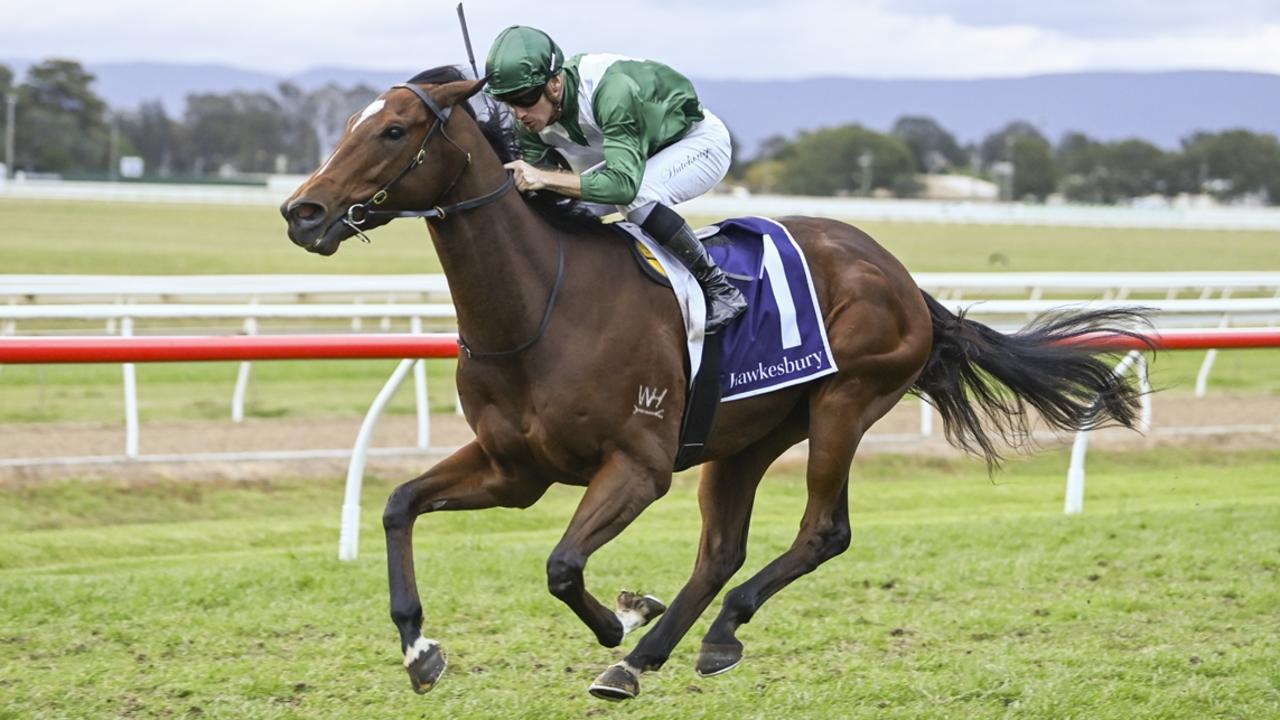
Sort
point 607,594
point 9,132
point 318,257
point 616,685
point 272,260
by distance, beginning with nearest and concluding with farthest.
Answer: point 616,685 < point 607,594 < point 272,260 < point 318,257 < point 9,132

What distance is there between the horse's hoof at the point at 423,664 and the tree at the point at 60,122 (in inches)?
2768

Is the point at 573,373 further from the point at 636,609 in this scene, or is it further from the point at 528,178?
the point at 636,609

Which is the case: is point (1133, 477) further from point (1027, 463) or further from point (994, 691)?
point (994, 691)

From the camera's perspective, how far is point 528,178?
3828 mm

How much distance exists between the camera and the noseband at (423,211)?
3.47 m

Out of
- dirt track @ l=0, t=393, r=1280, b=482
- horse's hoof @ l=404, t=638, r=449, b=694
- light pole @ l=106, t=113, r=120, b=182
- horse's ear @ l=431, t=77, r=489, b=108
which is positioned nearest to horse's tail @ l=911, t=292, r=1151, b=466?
horse's ear @ l=431, t=77, r=489, b=108

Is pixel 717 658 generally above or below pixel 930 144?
below

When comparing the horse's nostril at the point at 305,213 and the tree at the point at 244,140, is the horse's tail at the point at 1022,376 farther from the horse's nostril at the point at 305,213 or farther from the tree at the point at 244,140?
the tree at the point at 244,140

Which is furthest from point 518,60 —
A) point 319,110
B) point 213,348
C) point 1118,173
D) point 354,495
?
point 319,110

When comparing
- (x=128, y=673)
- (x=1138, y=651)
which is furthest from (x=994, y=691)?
(x=128, y=673)

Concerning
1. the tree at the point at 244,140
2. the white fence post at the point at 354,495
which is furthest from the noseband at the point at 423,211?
the tree at the point at 244,140

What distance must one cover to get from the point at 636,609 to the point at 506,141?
1265 millimetres

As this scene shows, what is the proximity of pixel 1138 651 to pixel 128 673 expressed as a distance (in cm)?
286

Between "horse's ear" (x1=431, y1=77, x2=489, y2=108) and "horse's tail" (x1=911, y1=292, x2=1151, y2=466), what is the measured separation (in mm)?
1763
